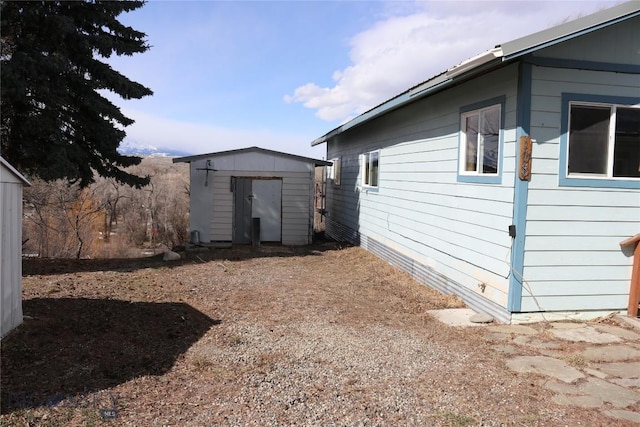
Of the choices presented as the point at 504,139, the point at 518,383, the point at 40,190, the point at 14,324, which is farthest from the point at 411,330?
the point at 40,190

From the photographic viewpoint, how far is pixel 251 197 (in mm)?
12734

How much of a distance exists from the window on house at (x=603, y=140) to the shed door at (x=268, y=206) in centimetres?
844

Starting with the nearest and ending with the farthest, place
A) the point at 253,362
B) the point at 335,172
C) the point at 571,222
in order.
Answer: the point at 253,362
the point at 571,222
the point at 335,172

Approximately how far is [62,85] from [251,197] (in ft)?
17.7

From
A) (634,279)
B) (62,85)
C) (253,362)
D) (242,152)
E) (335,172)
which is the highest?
(62,85)

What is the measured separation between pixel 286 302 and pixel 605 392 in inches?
152

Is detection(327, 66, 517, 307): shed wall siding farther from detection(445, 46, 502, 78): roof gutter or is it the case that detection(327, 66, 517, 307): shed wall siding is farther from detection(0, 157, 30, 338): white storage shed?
detection(0, 157, 30, 338): white storage shed

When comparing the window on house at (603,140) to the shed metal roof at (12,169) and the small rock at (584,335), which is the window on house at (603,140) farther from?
the shed metal roof at (12,169)

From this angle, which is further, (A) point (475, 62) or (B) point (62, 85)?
(B) point (62, 85)

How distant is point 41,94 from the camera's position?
8.29 metres

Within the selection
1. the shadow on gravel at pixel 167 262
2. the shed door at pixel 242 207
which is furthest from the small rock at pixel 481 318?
the shed door at pixel 242 207

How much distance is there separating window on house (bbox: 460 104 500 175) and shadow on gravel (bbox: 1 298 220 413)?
3.90 meters

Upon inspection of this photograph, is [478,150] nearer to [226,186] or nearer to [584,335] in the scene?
[584,335]

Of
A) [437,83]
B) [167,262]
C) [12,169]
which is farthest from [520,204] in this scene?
[167,262]
